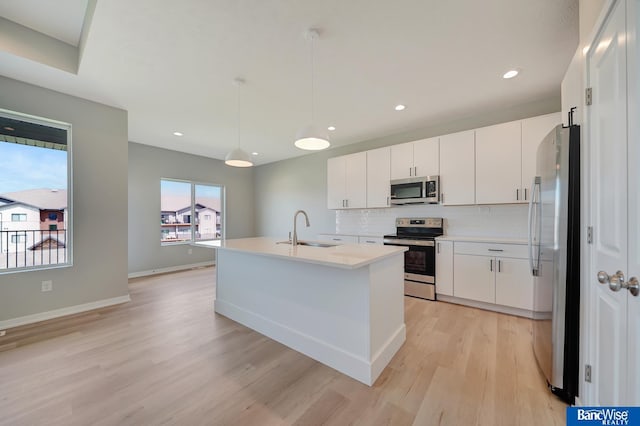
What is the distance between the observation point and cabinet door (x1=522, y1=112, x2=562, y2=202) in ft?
9.56

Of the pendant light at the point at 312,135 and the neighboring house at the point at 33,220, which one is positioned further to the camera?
the neighboring house at the point at 33,220

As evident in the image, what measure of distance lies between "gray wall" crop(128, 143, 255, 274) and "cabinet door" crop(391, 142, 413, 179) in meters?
4.43

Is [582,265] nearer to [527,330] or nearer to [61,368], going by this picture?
[527,330]

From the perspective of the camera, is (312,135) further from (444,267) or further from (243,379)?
(444,267)

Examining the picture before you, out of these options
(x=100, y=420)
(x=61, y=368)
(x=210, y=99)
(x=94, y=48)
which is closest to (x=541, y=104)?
(x=210, y=99)

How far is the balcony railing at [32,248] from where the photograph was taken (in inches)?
107

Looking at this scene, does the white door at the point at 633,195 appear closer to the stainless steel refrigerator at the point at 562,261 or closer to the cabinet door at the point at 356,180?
the stainless steel refrigerator at the point at 562,261

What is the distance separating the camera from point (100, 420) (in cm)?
146

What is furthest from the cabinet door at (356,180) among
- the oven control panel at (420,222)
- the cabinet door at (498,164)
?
the cabinet door at (498,164)

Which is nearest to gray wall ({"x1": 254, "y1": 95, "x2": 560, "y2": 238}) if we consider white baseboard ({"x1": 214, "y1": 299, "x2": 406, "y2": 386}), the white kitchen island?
the white kitchen island

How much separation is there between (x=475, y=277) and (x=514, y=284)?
0.39 m

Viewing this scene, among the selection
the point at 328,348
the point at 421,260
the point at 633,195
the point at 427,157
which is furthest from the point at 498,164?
the point at 328,348

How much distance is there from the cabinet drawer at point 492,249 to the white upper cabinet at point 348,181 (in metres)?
1.72

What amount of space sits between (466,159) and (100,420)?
4.37m
